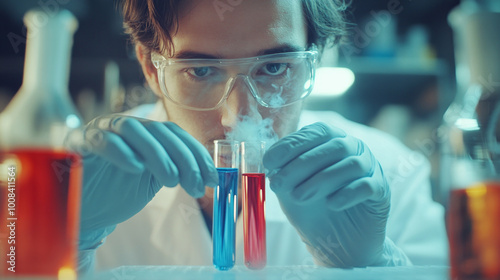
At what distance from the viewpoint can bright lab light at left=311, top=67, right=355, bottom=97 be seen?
1.35m

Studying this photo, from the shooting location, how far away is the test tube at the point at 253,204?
0.72 metres

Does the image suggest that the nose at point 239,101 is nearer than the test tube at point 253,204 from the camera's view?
No

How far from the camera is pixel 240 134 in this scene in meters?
0.87

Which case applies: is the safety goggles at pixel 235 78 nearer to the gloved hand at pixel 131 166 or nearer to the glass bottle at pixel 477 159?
the gloved hand at pixel 131 166

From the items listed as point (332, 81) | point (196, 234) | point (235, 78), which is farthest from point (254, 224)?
point (332, 81)

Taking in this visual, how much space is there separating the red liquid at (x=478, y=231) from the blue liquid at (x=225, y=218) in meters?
0.39

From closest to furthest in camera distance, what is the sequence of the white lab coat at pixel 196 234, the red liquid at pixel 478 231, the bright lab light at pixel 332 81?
the red liquid at pixel 478 231, the white lab coat at pixel 196 234, the bright lab light at pixel 332 81

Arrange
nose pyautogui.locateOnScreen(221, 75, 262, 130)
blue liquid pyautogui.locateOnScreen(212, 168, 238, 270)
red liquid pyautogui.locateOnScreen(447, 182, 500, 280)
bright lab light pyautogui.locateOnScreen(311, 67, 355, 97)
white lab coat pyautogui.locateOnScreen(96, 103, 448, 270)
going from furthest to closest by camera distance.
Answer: bright lab light pyautogui.locateOnScreen(311, 67, 355, 97)
white lab coat pyautogui.locateOnScreen(96, 103, 448, 270)
nose pyautogui.locateOnScreen(221, 75, 262, 130)
blue liquid pyautogui.locateOnScreen(212, 168, 238, 270)
red liquid pyautogui.locateOnScreen(447, 182, 500, 280)

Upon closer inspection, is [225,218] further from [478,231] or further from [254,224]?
[478,231]

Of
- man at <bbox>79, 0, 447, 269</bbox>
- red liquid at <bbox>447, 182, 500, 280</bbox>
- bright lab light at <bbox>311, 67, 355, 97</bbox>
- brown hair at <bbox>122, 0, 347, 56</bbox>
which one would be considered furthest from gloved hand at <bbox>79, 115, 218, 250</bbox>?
bright lab light at <bbox>311, 67, 355, 97</bbox>

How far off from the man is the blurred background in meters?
0.11

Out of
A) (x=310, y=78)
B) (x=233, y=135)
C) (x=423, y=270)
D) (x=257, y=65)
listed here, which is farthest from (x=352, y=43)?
(x=423, y=270)

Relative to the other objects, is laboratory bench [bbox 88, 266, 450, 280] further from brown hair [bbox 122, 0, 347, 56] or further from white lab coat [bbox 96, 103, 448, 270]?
brown hair [bbox 122, 0, 347, 56]

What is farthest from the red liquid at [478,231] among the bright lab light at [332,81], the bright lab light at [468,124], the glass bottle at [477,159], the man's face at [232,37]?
the bright lab light at [332,81]
